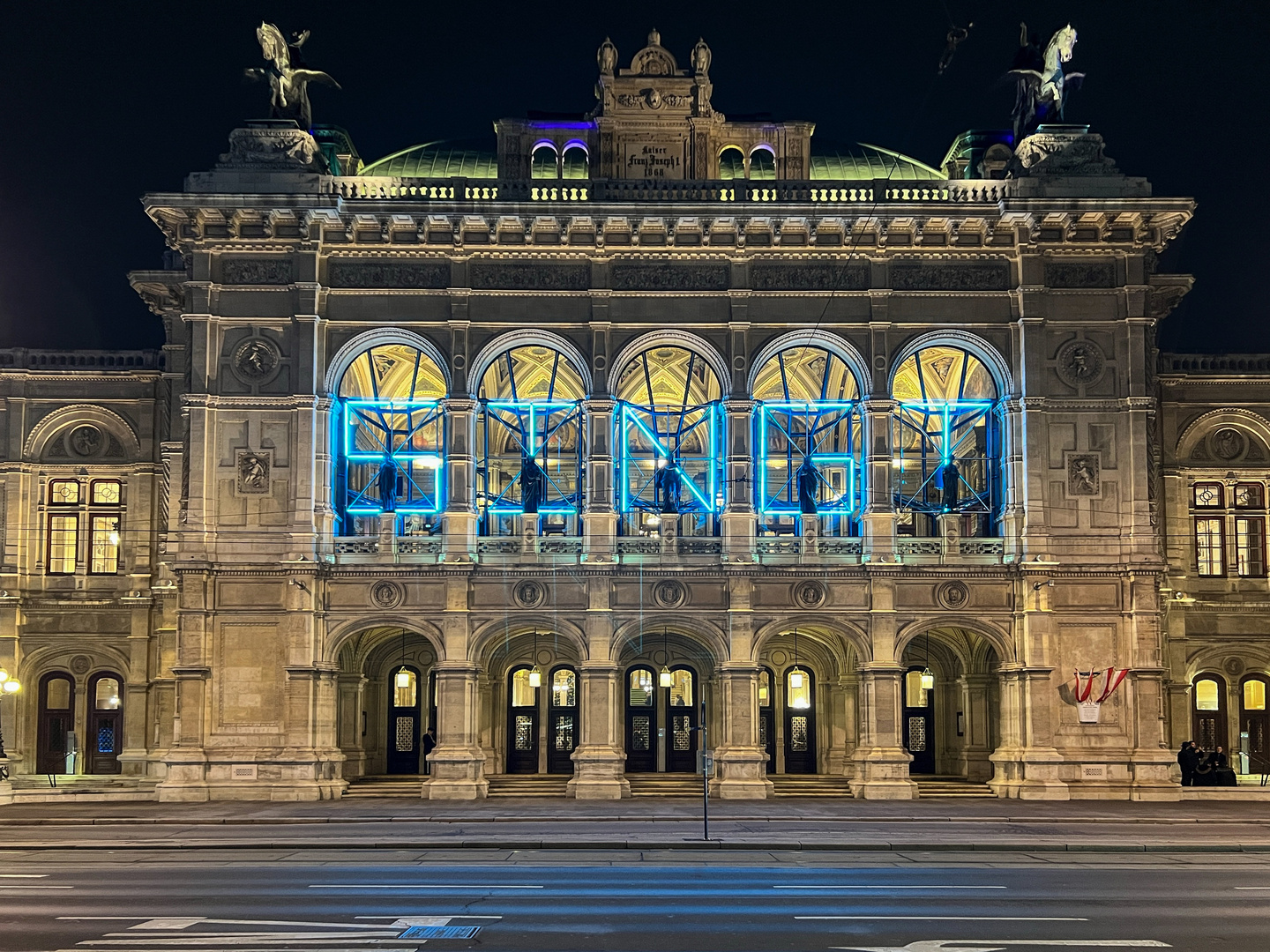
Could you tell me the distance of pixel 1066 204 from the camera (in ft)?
131

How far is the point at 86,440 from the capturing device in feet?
158

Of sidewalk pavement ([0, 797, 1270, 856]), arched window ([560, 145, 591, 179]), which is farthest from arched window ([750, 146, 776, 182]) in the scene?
sidewalk pavement ([0, 797, 1270, 856])

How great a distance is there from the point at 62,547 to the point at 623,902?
3386 cm

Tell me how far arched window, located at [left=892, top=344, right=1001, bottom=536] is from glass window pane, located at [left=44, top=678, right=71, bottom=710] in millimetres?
27257

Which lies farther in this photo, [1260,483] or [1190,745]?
[1260,483]

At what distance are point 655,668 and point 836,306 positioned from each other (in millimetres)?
13235

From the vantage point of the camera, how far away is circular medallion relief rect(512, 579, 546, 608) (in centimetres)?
3994

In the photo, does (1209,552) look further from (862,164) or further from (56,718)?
(56,718)

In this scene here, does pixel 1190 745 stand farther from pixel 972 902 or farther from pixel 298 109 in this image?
pixel 298 109

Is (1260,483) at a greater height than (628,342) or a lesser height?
lesser

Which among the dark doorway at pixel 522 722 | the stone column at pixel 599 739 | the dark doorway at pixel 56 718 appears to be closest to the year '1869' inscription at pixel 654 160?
the stone column at pixel 599 739

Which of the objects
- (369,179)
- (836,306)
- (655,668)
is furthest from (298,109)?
(655,668)

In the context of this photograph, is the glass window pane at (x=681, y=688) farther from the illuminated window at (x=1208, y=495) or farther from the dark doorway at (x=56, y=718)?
the dark doorway at (x=56, y=718)

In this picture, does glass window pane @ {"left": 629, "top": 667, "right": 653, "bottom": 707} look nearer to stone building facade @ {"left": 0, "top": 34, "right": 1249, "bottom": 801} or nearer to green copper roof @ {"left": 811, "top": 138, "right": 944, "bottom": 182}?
stone building facade @ {"left": 0, "top": 34, "right": 1249, "bottom": 801}
